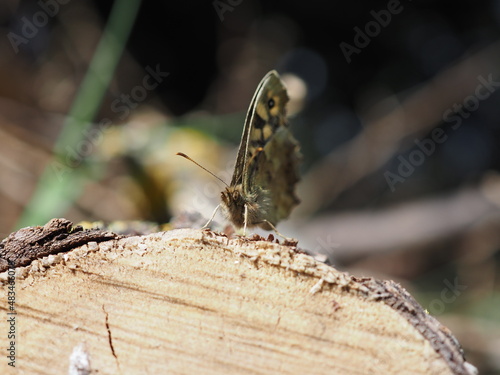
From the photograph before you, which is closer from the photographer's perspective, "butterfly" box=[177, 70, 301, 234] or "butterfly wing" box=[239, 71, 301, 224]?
"butterfly" box=[177, 70, 301, 234]

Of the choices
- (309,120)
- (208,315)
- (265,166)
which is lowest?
(208,315)

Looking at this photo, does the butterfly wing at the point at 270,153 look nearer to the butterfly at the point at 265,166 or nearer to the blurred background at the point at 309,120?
the butterfly at the point at 265,166

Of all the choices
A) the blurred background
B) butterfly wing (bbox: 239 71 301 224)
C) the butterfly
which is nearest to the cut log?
the butterfly

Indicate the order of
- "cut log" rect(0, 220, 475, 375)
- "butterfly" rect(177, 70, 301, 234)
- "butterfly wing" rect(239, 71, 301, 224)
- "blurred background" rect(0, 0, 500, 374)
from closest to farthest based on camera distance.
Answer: "cut log" rect(0, 220, 475, 375) < "butterfly" rect(177, 70, 301, 234) < "butterfly wing" rect(239, 71, 301, 224) < "blurred background" rect(0, 0, 500, 374)

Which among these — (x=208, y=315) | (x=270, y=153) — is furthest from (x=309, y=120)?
(x=208, y=315)

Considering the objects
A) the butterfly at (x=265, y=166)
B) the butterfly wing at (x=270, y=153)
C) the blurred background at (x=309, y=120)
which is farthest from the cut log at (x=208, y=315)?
the blurred background at (x=309, y=120)

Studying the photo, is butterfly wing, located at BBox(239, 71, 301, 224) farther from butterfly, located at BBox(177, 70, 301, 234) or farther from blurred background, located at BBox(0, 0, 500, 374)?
blurred background, located at BBox(0, 0, 500, 374)

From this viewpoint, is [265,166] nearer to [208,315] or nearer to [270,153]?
[270,153]
